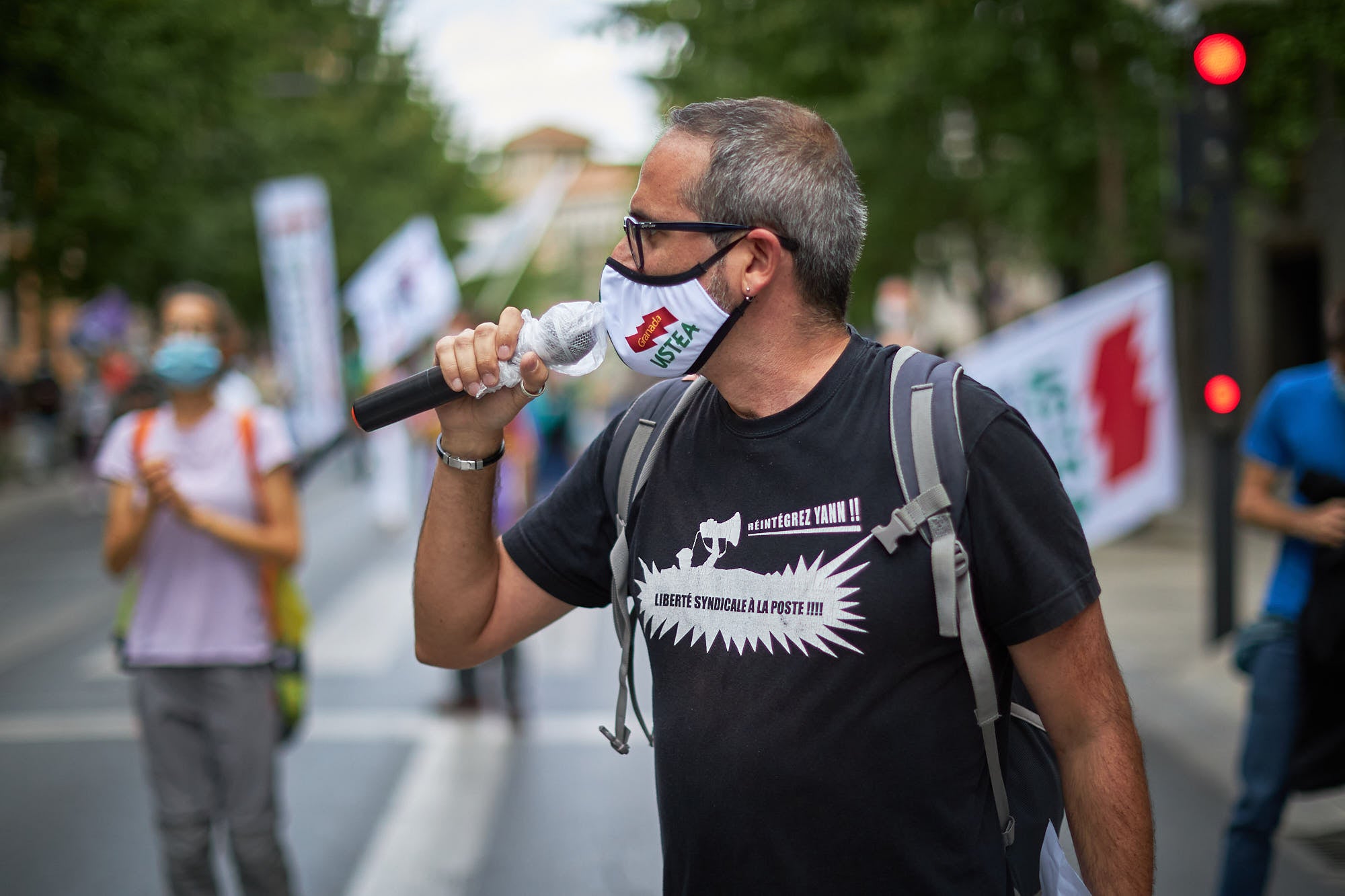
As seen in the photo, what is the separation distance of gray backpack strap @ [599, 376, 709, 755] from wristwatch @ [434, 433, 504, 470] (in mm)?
200

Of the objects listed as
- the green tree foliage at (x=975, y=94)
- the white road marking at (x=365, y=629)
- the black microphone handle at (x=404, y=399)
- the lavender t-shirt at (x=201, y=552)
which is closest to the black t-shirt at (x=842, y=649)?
the black microphone handle at (x=404, y=399)

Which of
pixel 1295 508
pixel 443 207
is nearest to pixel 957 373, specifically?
pixel 1295 508

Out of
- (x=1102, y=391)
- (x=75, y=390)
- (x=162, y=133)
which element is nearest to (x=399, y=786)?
(x=1102, y=391)

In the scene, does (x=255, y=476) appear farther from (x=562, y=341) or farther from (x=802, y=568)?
(x=802, y=568)

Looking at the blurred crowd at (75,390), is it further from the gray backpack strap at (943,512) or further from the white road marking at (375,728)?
the gray backpack strap at (943,512)

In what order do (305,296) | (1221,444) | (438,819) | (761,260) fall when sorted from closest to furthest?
1. (761,260)
2. (438,819)
3. (1221,444)
4. (305,296)

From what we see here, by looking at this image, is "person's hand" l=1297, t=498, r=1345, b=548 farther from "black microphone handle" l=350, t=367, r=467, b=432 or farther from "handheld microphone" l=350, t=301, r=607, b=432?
"black microphone handle" l=350, t=367, r=467, b=432

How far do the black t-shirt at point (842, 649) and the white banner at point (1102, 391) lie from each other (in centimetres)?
414

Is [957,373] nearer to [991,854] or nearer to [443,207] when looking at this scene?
[991,854]

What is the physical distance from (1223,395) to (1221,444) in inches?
17.1

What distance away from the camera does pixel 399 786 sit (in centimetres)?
609

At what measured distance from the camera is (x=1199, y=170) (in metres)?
7.93

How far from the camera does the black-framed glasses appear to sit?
2041 mm

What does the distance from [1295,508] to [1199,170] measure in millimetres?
4435
